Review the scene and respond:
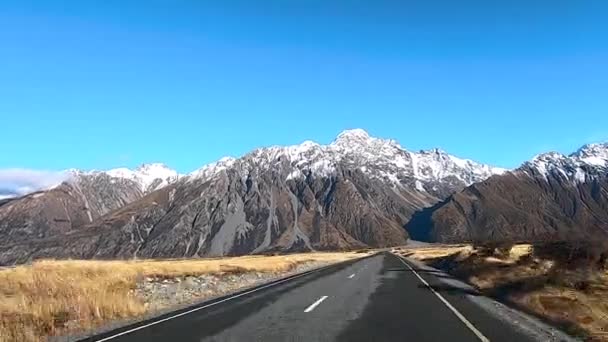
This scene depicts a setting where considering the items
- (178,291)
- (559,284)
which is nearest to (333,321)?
(559,284)

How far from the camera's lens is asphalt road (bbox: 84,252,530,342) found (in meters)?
13.4

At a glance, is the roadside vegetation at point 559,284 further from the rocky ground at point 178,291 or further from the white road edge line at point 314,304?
the rocky ground at point 178,291

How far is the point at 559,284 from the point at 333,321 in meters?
13.7

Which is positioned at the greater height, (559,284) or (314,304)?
(559,284)

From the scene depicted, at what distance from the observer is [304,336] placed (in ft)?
43.7

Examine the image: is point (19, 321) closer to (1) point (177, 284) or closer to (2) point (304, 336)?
(2) point (304, 336)

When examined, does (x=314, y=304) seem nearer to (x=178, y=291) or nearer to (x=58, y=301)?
(x=58, y=301)

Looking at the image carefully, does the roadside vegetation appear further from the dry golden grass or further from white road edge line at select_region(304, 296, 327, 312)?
the dry golden grass

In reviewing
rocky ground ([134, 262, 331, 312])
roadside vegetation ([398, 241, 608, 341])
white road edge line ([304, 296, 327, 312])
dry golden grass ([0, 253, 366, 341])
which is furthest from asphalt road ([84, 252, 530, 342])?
rocky ground ([134, 262, 331, 312])

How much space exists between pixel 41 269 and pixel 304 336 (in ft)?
74.0

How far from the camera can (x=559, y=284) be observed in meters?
25.4

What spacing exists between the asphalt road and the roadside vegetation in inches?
74.9

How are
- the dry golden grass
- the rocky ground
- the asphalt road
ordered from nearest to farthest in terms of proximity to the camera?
the asphalt road → the dry golden grass → the rocky ground

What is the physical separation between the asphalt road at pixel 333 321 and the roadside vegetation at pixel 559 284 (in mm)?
1902
